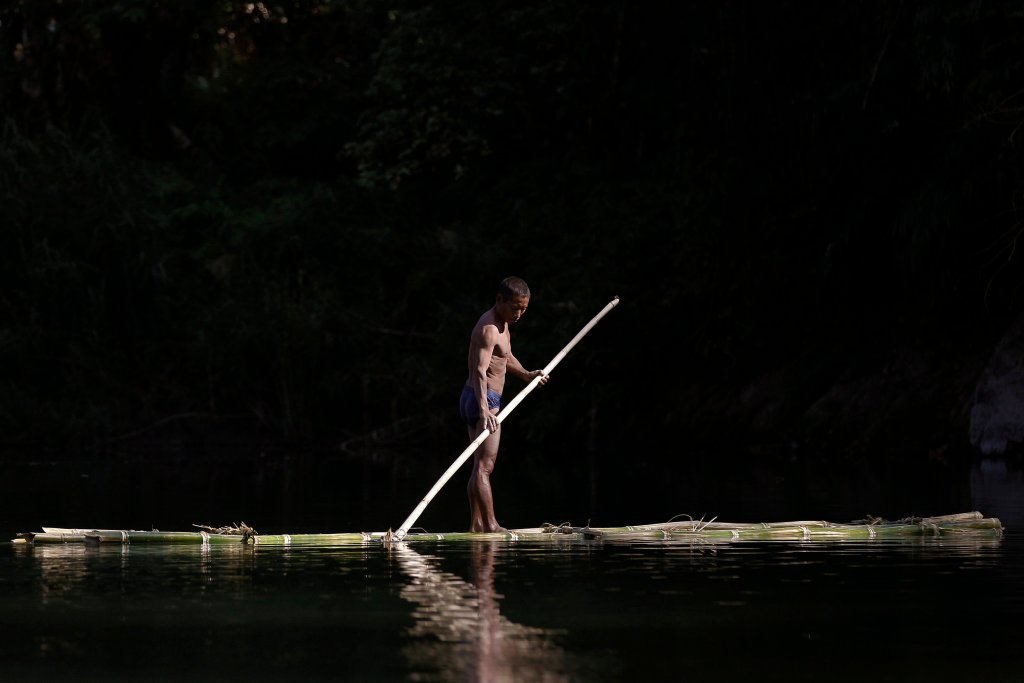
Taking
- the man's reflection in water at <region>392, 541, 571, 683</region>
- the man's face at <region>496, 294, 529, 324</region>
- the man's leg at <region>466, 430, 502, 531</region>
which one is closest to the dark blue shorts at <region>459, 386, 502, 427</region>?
the man's leg at <region>466, 430, 502, 531</region>

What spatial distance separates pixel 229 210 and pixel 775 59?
472 inches

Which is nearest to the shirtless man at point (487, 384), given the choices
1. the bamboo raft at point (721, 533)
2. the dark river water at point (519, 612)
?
the bamboo raft at point (721, 533)

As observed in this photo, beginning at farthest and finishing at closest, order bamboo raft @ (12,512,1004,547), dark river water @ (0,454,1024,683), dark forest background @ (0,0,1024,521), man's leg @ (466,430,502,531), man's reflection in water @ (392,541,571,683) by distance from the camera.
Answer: dark forest background @ (0,0,1024,521) < man's leg @ (466,430,502,531) < bamboo raft @ (12,512,1004,547) < dark river water @ (0,454,1024,683) < man's reflection in water @ (392,541,571,683)

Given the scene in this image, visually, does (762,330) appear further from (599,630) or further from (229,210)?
(599,630)

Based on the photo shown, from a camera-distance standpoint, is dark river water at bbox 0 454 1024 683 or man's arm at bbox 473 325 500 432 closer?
dark river water at bbox 0 454 1024 683

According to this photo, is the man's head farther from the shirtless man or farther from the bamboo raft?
the bamboo raft

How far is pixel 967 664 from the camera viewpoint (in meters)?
7.84

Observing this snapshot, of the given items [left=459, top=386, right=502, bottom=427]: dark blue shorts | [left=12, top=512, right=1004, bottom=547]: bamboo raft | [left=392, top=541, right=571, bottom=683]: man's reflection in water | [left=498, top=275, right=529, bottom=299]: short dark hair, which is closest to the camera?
[left=392, top=541, right=571, bottom=683]: man's reflection in water

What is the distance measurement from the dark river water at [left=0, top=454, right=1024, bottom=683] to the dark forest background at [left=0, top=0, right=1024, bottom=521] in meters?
8.04

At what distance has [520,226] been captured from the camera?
109 feet

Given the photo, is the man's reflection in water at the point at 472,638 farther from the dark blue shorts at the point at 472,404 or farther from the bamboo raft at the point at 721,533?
the dark blue shorts at the point at 472,404

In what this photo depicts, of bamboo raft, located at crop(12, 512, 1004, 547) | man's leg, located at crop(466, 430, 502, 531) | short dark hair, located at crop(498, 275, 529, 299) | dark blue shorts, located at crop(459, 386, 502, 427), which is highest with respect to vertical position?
short dark hair, located at crop(498, 275, 529, 299)

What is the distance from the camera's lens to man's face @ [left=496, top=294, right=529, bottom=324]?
1432 centimetres

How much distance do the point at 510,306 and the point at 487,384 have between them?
0.65 meters
